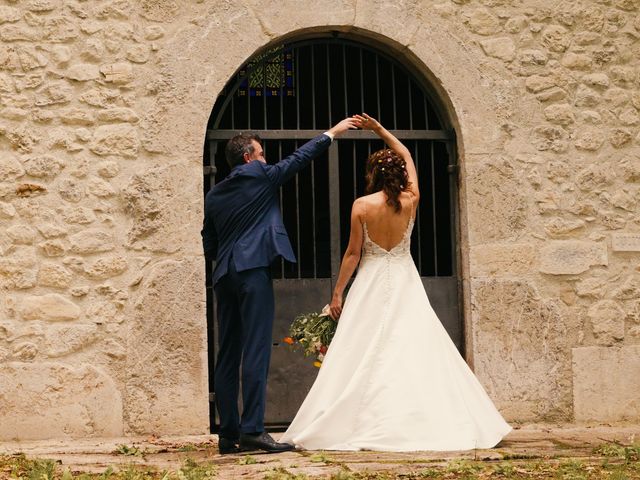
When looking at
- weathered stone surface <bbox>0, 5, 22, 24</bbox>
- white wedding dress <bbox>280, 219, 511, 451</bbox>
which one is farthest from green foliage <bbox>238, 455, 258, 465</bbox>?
weathered stone surface <bbox>0, 5, 22, 24</bbox>

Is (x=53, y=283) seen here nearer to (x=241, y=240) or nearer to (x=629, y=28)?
(x=241, y=240)

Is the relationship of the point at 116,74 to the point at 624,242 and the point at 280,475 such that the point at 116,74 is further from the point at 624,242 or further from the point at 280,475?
the point at 624,242

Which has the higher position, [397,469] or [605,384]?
[605,384]

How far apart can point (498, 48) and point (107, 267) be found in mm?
3063

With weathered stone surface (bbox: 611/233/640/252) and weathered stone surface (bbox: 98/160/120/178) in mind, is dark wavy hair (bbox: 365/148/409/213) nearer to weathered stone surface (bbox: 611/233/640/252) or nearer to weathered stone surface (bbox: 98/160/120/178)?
weathered stone surface (bbox: 98/160/120/178)

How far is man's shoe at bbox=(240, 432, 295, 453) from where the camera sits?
560cm

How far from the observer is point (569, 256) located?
282 inches

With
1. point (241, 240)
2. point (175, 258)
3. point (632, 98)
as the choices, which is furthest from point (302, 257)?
point (632, 98)

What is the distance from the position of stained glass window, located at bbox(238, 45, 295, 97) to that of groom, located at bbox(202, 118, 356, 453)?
144 cm

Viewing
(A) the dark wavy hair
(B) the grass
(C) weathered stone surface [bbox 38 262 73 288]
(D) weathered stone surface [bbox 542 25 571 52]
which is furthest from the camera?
(D) weathered stone surface [bbox 542 25 571 52]

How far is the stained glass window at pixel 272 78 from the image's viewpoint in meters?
7.34

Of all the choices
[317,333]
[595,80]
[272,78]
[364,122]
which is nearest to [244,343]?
[317,333]

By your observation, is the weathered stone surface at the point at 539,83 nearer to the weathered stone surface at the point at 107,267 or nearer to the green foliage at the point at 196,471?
the weathered stone surface at the point at 107,267

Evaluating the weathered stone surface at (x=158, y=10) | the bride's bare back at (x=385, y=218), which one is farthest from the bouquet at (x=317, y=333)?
the weathered stone surface at (x=158, y=10)
